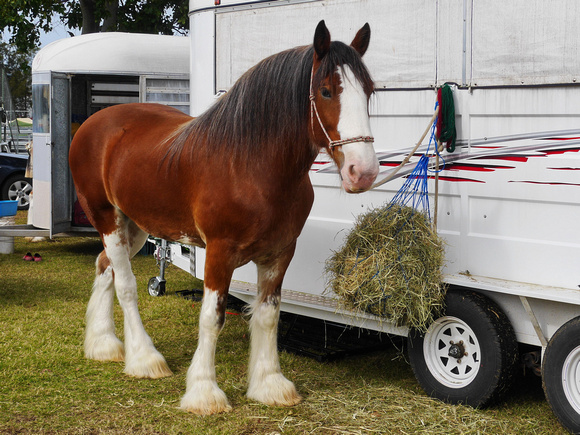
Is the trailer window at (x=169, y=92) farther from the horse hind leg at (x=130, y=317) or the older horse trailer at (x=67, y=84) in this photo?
the horse hind leg at (x=130, y=317)

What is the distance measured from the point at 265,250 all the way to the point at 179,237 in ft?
2.60

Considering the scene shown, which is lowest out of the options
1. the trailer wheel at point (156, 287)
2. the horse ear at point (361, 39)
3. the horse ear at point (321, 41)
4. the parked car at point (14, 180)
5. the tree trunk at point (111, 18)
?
the trailer wheel at point (156, 287)

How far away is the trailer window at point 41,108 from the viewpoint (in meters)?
8.84

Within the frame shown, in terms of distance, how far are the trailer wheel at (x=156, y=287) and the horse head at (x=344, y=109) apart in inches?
164

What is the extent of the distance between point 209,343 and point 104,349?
143cm

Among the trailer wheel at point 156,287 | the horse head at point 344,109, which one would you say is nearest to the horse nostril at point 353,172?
the horse head at point 344,109

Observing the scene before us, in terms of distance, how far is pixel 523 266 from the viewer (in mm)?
3996

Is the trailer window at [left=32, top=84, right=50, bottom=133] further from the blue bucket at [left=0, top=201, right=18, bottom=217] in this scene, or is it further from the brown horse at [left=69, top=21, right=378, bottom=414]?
the brown horse at [left=69, top=21, right=378, bottom=414]

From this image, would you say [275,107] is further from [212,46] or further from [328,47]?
[212,46]

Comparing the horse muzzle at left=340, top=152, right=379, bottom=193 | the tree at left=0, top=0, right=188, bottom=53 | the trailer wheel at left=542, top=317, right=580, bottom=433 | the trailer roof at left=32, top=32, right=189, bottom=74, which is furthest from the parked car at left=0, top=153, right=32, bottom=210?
the trailer wheel at left=542, top=317, right=580, bottom=433

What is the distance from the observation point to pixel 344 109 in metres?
3.55

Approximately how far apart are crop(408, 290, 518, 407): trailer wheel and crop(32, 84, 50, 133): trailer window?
633 cm

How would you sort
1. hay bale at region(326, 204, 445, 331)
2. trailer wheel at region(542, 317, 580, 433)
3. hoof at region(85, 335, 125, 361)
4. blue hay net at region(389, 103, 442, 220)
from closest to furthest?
trailer wheel at region(542, 317, 580, 433), hay bale at region(326, 204, 445, 331), blue hay net at region(389, 103, 442, 220), hoof at region(85, 335, 125, 361)

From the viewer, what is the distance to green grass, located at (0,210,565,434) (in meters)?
3.97
